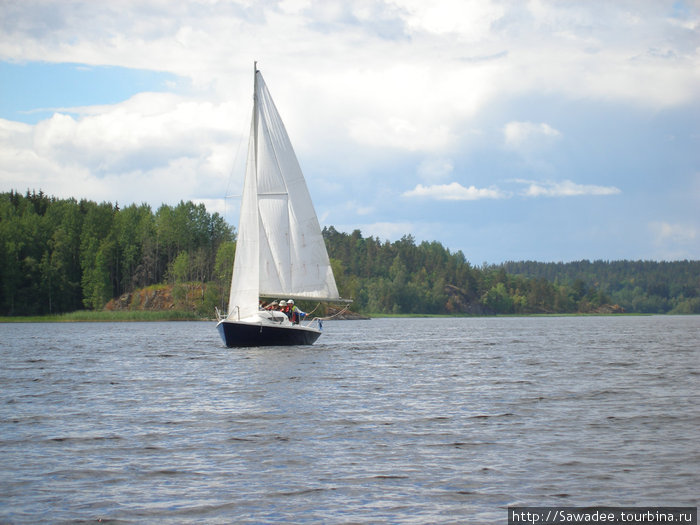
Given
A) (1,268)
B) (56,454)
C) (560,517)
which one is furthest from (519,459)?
(1,268)

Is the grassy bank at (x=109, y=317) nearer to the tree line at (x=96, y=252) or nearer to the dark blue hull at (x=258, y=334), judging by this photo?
the tree line at (x=96, y=252)

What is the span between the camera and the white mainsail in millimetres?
50719

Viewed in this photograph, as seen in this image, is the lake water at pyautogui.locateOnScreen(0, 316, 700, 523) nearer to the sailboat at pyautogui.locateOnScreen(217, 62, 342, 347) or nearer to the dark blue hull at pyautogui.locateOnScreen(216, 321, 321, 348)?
the dark blue hull at pyautogui.locateOnScreen(216, 321, 321, 348)

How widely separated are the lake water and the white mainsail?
42.2ft

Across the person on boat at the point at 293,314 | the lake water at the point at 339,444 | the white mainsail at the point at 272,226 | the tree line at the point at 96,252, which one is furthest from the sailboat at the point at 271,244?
the tree line at the point at 96,252

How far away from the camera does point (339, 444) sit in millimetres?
19562

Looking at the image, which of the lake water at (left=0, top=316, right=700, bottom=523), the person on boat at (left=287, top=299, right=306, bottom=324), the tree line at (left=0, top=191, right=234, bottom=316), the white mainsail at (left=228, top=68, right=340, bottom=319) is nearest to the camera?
the lake water at (left=0, top=316, right=700, bottom=523)

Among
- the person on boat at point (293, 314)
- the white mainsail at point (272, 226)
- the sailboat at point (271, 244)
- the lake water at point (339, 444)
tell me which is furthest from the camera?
the person on boat at point (293, 314)

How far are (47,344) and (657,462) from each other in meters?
61.5

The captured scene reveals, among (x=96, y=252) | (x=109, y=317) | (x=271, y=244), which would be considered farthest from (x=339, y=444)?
(x=96, y=252)

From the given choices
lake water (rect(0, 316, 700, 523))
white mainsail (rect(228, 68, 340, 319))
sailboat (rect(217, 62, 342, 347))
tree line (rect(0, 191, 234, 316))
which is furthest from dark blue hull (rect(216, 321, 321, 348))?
tree line (rect(0, 191, 234, 316))

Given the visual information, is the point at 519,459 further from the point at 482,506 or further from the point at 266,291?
the point at 266,291

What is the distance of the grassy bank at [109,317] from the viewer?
139875mm

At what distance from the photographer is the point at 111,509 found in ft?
45.6
